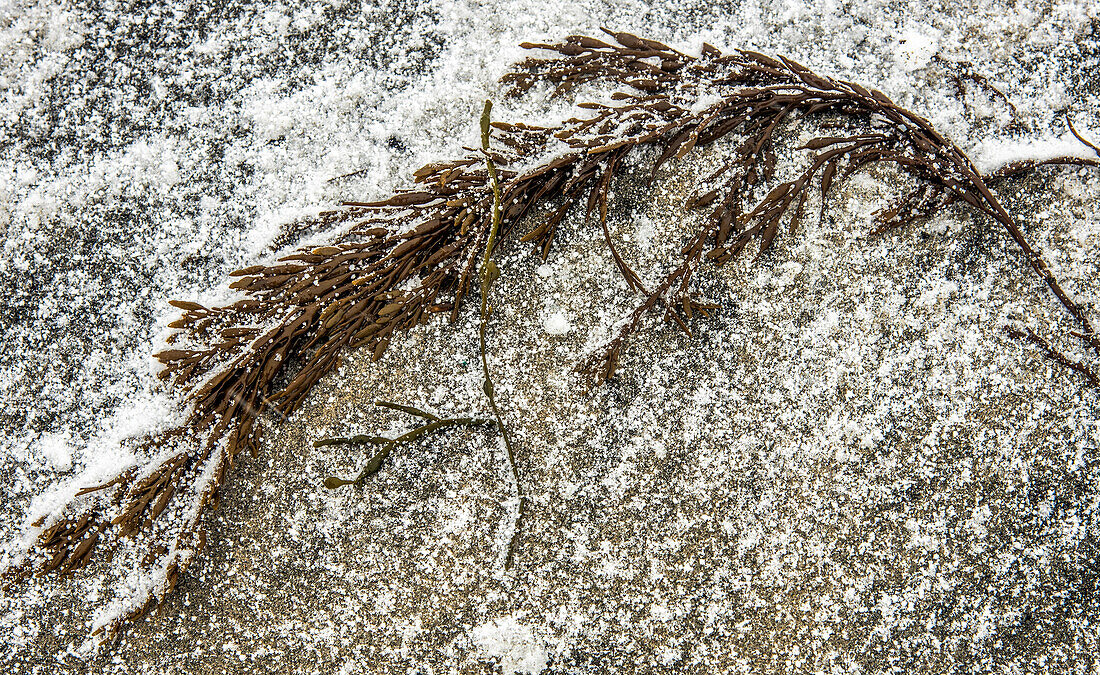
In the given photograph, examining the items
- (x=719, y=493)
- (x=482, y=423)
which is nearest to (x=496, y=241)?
(x=482, y=423)

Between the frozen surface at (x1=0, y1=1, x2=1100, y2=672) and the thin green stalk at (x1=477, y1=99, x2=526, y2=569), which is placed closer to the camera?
the thin green stalk at (x1=477, y1=99, x2=526, y2=569)

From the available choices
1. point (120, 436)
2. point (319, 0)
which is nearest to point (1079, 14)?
point (319, 0)

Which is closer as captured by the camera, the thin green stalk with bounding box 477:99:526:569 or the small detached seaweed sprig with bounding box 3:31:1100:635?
the thin green stalk with bounding box 477:99:526:569

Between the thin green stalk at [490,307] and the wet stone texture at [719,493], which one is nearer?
the thin green stalk at [490,307]

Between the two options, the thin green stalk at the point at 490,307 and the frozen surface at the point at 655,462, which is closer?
the thin green stalk at the point at 490,307
